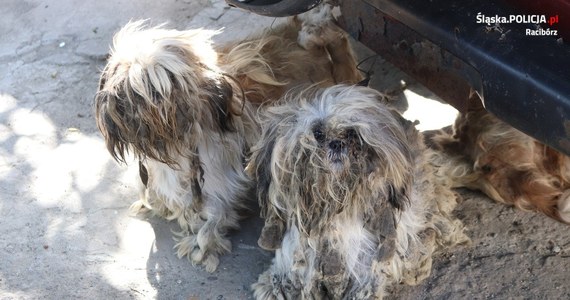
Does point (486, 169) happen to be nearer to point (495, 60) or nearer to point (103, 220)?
point (495, 60)

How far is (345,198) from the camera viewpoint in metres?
3.06

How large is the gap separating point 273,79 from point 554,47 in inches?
68.0

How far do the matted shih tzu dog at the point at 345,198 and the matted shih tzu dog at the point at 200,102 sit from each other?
0.48 meters

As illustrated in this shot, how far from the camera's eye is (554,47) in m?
2.79

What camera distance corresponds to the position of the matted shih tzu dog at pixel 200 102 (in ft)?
11.7

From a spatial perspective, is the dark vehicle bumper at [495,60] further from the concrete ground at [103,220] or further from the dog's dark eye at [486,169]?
the concrete ground at [103,220]

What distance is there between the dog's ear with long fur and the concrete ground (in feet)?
1.60

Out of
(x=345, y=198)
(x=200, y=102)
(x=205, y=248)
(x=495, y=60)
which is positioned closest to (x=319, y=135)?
(x=345, y=198)

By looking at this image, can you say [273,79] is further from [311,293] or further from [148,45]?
[311,293]

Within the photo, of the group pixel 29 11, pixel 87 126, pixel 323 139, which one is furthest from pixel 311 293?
pixel 29 11

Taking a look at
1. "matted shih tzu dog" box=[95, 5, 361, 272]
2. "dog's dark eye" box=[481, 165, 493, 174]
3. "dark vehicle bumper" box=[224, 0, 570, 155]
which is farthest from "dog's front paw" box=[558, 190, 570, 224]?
"matted shih tzu dog" box=[95, 5, 361, 272]

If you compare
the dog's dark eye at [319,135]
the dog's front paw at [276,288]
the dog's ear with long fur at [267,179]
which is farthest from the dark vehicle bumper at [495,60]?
the dog's front paw at [276,288]

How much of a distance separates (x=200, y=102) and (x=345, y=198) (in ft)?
3.29

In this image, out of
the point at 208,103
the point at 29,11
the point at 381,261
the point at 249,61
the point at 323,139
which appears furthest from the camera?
the point at 29,11
